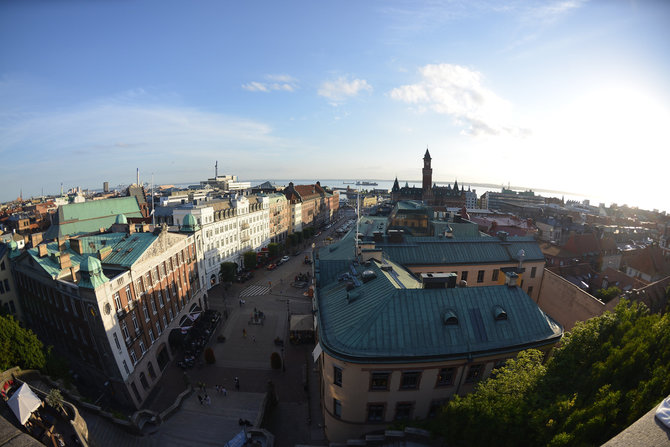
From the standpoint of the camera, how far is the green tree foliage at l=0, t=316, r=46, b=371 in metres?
26.7

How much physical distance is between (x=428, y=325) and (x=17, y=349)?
37.5 m

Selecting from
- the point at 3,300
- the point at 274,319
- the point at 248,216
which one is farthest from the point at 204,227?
the point at 3,300

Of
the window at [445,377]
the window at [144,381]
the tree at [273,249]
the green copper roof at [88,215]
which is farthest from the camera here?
the tree at [273,249]

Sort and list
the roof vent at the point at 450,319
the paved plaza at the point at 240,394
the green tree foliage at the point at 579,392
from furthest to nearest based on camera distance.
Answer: the paved plaza at the point at 240,394, the roof vent at the point at 450,319, the green tree foliage at the point at 579,392

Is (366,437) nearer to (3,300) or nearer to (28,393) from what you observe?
(28,393)

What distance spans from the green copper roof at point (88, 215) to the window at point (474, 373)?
245ft

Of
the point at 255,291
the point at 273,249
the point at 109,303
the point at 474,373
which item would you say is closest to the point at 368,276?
the point at 474,373

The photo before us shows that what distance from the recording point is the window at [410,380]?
22.4 meters

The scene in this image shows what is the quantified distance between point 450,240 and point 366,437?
2825cm

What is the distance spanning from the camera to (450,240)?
138 ft

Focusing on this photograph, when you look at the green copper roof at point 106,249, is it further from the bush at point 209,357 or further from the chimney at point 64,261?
the bush at point 209,357

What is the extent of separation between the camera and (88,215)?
220 ft

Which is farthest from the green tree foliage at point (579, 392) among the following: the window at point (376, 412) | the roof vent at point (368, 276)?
the roof vent at point (368, 276)

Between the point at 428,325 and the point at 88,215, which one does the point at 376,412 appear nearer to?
the point at 428,325
